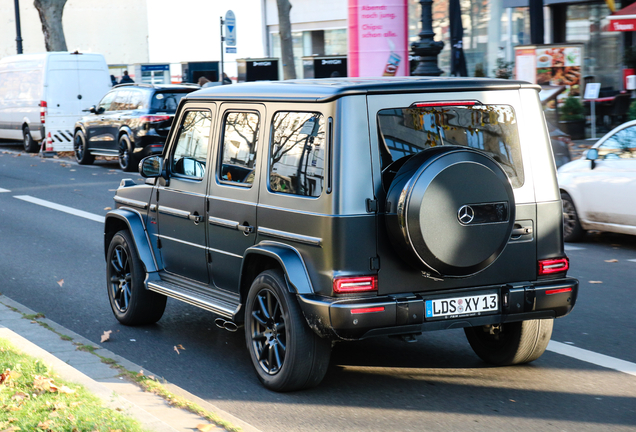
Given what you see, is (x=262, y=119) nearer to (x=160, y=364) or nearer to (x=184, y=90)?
(x=160, y=364)

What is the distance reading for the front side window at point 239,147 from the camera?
5438mm

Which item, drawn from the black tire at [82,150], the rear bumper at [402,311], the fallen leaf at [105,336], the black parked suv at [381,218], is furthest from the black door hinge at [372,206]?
the black tire at [82,150]

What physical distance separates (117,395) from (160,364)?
134 cm

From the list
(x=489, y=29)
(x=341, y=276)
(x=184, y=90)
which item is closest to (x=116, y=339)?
(x=341, y=276)

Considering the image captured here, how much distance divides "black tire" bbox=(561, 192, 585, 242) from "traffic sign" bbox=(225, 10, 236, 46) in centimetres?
1410

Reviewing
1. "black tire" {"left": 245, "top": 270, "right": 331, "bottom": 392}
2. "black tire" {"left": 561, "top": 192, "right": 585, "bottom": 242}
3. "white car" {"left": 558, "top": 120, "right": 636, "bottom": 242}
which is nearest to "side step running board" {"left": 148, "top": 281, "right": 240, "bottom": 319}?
"black tire" {"left": 245, "top": 270, "right": 331, "bottom": 392}

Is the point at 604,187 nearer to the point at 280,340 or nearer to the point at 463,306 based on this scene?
the point at 463,306

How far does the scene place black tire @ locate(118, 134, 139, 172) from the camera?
62.0ft

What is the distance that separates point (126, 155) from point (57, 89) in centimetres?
496

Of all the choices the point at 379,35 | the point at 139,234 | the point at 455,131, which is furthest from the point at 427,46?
the point at 455,131

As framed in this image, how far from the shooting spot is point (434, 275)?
4797mm

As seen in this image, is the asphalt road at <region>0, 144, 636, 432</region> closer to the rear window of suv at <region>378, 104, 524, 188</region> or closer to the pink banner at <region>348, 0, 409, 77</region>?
the rear window of suv at <region>378, 104, 524, 188</region>

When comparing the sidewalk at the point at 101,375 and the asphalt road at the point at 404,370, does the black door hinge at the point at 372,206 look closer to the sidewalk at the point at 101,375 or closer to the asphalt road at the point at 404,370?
the asphalt road at the point at 404,370

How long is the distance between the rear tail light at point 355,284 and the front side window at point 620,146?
5911 mm
